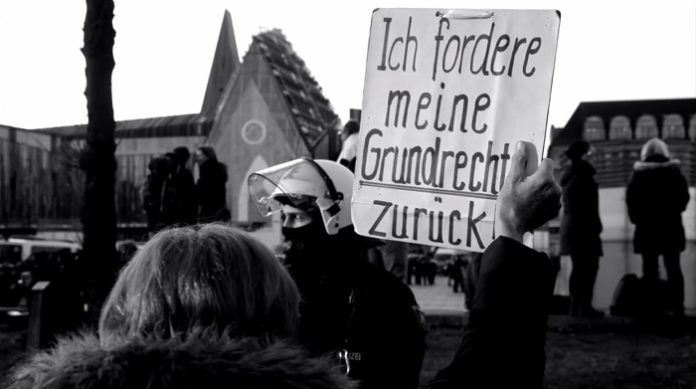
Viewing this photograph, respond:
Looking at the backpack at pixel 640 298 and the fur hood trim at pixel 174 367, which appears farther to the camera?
the backpack at pixel 640 298

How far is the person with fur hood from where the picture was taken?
4.62 feet

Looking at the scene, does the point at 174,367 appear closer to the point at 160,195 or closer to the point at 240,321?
the point at 240,321

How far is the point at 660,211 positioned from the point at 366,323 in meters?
6.78

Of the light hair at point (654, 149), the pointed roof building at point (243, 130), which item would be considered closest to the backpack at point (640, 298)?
the light hair at point (654, 149)

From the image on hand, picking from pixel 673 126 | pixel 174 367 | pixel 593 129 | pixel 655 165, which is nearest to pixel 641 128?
pixel 673 126

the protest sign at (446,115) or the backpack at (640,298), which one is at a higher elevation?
the protest sign at (446,115)

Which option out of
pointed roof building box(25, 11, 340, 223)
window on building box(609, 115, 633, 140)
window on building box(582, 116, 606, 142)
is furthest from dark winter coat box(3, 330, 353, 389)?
window on building box(582, 116, 606, 142)

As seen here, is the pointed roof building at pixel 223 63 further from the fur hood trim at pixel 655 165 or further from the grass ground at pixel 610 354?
the grass ground at pixel 610 354

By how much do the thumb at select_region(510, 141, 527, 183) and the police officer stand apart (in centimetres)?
102

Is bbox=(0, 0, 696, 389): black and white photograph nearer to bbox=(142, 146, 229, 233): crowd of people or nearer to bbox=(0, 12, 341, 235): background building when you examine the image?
bbox=(142, 146, 229, 233): crowd of people

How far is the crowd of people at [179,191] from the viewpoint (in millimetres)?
8719

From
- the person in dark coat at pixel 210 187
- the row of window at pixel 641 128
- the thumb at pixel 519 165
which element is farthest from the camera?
the row of window at pixel 641 128

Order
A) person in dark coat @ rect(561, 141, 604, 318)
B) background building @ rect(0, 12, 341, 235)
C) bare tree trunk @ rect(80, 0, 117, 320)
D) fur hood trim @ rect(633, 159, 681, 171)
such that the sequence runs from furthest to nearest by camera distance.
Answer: background building @ rect(0, 12, 341, 235) < person in dark coat @ rect(561, 141, 604, 318) < fur hood trim @ rect(633, 159, 681, 171) < bare tree trunk @ rect(80, 0, 117, 320)

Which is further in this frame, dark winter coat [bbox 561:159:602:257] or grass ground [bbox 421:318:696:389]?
dark winter coat [bbox 561:159:602:257]
